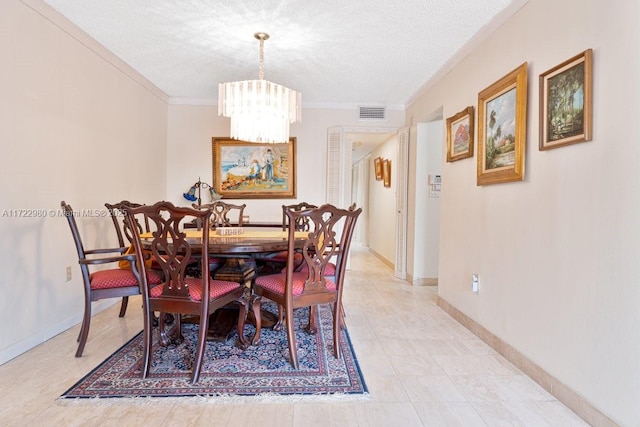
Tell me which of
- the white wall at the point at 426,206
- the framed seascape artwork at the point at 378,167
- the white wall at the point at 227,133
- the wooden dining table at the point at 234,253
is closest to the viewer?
the wooden dining table at the point at 234,253

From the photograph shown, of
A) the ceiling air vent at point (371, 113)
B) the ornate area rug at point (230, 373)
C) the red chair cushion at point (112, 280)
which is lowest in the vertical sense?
the ornate area rug at point (230, 373)

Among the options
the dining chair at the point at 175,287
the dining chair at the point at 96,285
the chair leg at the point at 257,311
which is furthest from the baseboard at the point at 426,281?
the dining chair at the point at 96,285

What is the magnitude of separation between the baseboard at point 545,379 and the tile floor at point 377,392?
4 centimetres

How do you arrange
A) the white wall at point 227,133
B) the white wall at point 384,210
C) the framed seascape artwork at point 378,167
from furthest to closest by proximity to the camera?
the framed seascape artwork at point 378,167 → the white wall at point 384,210 → the white wall at point 227,133

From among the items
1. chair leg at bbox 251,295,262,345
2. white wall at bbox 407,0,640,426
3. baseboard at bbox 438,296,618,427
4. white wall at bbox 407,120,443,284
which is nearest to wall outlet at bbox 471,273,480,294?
white wall at bbox 407,0,640,426

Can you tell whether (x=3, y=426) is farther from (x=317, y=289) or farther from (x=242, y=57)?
(x=242, y=57)

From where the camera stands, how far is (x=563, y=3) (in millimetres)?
1834

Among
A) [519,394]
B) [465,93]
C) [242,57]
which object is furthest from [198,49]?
[519,394]

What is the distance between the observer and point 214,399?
1.74 m

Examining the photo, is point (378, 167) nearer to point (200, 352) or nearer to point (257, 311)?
point (257, 311)

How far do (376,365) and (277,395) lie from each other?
672 millimetres

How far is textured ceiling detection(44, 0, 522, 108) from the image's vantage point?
2418 millimetres

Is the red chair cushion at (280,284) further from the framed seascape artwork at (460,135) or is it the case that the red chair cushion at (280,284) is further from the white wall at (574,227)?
the framed seascape artwork at (460,135)

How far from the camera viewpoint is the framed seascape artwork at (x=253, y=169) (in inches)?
188
